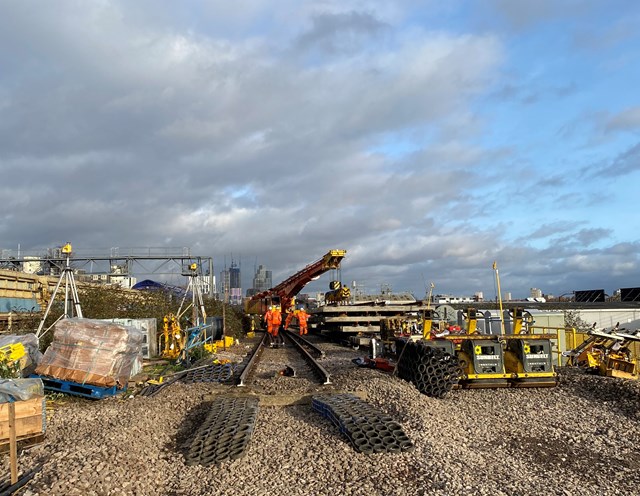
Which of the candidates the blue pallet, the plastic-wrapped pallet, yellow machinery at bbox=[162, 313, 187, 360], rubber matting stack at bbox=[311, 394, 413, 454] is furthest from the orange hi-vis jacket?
rubber matting stack at bbox=[311, 394, 413, 454]

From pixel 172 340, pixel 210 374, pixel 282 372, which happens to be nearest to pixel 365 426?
pixel 210 374

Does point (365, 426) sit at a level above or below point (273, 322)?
below

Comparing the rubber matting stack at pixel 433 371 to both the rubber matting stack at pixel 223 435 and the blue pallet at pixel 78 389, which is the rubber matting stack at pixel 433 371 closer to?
the rubber matting stack at pixel 223 435

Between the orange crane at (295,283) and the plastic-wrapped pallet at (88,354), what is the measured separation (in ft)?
53.6

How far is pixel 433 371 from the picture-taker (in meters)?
10.8

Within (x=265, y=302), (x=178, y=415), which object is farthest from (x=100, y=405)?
(x=265, y=302)

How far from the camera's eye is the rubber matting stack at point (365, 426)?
691 cm

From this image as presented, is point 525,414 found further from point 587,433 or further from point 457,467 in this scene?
point 457,467

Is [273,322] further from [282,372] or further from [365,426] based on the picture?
[365,426]

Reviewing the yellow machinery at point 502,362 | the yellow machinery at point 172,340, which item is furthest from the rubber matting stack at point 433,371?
the yellow machinery at point 172,340

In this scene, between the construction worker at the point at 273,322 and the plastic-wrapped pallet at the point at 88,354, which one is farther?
the construction worker at the point at 273,322

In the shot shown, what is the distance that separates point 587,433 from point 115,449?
7264 millimetres

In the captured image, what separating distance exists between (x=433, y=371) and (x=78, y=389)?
7592 mm

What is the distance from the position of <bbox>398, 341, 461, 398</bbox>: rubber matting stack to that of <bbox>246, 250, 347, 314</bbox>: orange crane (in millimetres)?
15712
